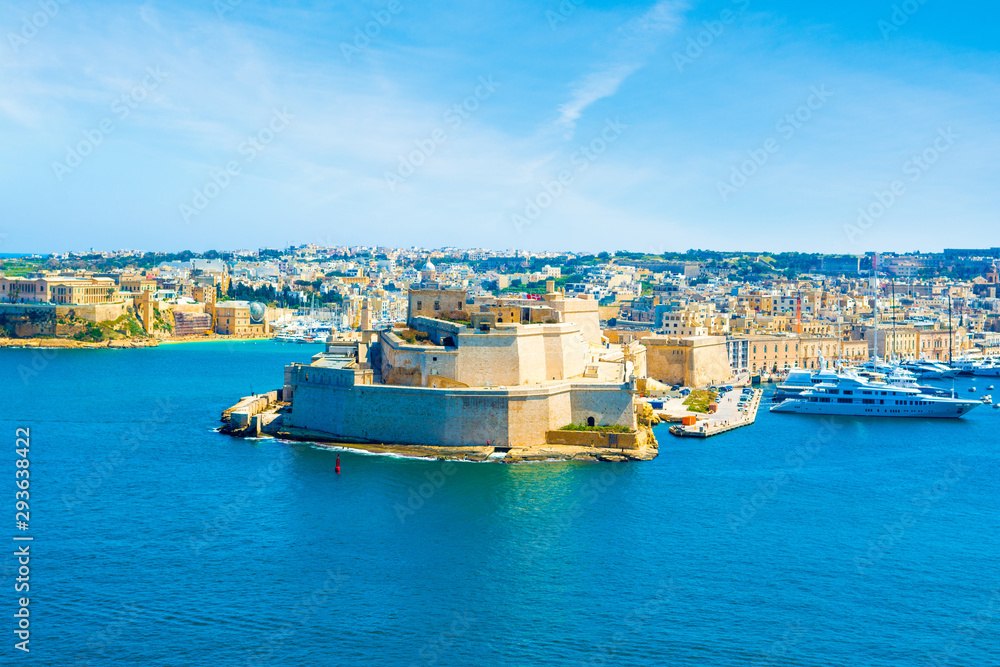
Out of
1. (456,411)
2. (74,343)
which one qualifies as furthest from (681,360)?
(74,343)

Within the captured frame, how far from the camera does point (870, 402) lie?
24125 millimetres

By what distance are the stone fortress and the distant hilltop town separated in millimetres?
1530

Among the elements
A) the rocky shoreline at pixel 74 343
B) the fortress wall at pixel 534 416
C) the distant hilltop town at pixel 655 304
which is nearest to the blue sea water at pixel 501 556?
the fortress wall at pixel 534 416

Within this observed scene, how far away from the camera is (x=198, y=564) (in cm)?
1143

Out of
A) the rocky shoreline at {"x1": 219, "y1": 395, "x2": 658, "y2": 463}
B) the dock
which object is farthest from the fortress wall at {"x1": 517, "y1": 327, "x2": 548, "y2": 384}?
the dock

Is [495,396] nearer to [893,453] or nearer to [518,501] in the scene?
[518,501]

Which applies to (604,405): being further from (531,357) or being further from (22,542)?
(22,542)

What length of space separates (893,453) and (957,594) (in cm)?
853

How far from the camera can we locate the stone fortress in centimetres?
1752

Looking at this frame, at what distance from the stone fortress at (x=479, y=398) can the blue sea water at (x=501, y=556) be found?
90 centimetres

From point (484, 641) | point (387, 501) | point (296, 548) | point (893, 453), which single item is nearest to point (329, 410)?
point (387, 501)

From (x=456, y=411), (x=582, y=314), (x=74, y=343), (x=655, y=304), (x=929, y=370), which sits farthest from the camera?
(x=655, y=304)

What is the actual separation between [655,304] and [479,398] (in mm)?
29884

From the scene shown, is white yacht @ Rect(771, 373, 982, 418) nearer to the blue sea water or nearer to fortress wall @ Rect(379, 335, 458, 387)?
the blue sea water
